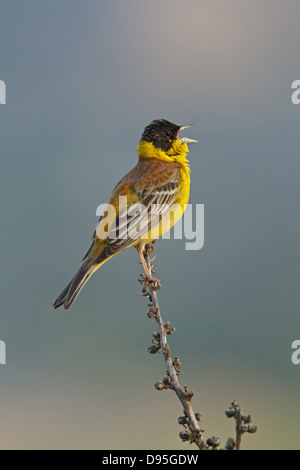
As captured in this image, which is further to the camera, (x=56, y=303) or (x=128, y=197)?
(x=128, y=197)

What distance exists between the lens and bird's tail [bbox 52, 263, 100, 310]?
176 inches

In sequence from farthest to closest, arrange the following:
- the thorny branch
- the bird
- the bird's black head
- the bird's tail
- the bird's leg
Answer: the bird's black head
the bird
the bird's tail
the bird's leg
the thorny branch

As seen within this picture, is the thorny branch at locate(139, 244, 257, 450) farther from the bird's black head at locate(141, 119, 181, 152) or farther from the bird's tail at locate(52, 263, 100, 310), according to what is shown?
the bird's black head at locate(141, 119, 181, 152)

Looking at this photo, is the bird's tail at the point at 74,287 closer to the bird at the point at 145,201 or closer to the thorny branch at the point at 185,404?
the bird at the point at 145,201

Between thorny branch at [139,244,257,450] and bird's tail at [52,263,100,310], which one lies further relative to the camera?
bird's tail at [52,263,100,310]

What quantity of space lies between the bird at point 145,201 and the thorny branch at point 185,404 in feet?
3.24

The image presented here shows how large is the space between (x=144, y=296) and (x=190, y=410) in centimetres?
149

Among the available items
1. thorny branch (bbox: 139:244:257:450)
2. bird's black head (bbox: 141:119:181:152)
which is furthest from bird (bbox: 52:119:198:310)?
thorny branch (bbox: 139:244:257:450)

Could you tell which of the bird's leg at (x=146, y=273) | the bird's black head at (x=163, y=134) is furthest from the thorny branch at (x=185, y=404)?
the bird's black head at (x=163, y=134)

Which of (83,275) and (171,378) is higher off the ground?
(83,275)

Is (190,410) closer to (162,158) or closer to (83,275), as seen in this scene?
(83,275)
